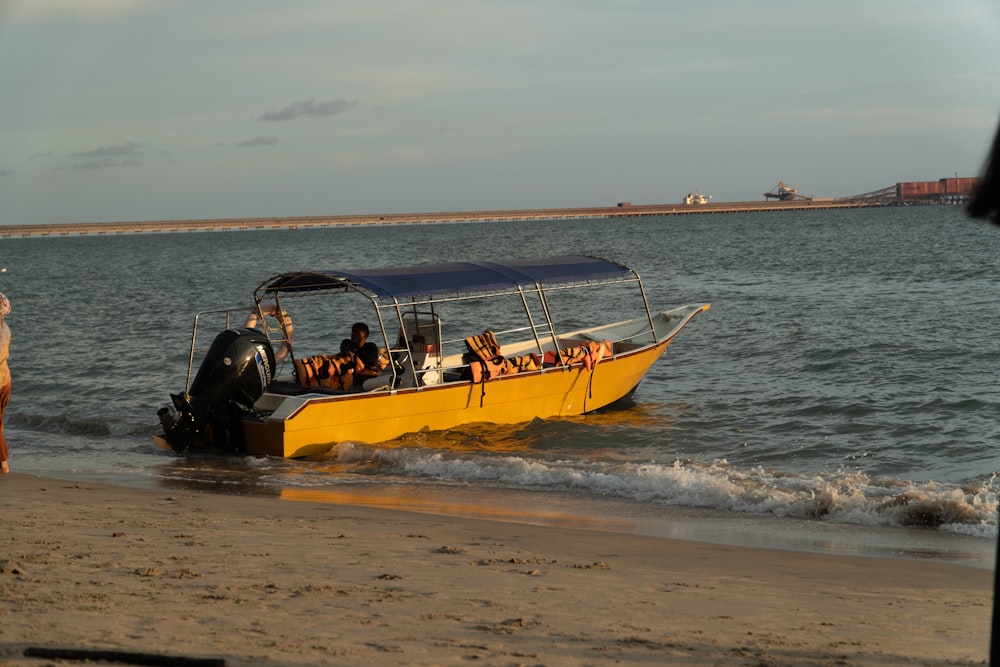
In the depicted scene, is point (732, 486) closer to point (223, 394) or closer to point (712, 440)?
point (712, 440)

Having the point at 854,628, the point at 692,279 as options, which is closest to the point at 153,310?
the point at 692,279

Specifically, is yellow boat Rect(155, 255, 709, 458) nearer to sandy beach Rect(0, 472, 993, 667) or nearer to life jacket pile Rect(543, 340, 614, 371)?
life jacket pile Rect(543, 340, 614, 371)

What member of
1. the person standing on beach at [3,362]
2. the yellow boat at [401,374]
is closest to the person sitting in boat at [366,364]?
the yellow boat at [401,374]

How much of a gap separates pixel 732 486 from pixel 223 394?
5427mm

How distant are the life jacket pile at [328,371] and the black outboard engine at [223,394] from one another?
3.73 feet

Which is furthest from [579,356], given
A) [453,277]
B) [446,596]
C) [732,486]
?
[446,596]

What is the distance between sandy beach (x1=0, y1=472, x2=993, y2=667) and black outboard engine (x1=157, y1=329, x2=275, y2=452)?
3.45m

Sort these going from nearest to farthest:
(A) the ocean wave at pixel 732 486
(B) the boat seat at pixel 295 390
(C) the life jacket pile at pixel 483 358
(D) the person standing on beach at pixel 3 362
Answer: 1. (A) the ocean wave at pixel 732 486
2. (D) the person standing on beach at pixel 3 362
3. (B) the boat seat at pixel 295 390
4. (C) the life jacket pile at pixel 483 358

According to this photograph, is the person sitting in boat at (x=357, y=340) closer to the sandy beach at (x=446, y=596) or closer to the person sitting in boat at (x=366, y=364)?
the person sitting in boat at (x=366, y=364)

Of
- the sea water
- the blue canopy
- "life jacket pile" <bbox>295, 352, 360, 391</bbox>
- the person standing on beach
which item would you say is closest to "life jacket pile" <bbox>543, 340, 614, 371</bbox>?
the sea water

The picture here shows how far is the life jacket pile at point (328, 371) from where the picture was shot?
12.8 meters

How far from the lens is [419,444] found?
40.1ft

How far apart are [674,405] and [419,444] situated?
180 inches

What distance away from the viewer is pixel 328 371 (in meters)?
12.9
